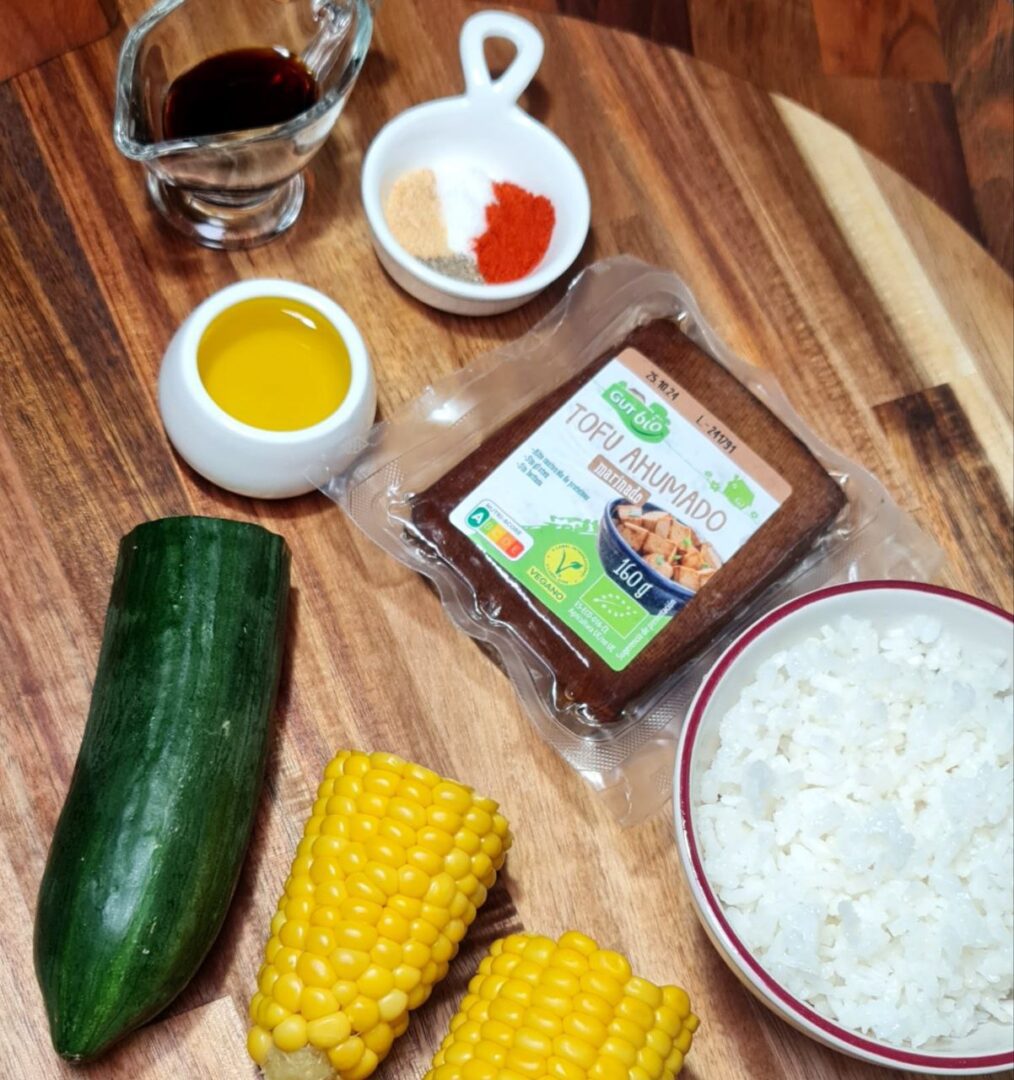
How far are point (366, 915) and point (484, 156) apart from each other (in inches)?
32.9

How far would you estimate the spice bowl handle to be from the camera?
143cm

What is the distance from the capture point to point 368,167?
55.8 inches

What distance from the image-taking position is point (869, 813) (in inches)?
48.7

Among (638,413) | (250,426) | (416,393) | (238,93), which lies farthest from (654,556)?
(238,93)

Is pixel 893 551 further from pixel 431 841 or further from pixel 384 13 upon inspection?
pixel 384 13

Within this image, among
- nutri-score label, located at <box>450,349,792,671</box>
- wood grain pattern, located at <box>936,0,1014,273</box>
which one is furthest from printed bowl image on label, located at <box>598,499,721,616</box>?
wood grain pattern, located at <box>936,0,1014,273</box>

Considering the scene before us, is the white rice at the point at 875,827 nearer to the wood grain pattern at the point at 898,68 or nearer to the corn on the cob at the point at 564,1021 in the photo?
the corn on the cob at the point at 564,1021

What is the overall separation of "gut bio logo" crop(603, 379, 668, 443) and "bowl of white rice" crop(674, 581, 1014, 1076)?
0.26 metres

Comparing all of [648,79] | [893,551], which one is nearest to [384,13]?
[648,79]

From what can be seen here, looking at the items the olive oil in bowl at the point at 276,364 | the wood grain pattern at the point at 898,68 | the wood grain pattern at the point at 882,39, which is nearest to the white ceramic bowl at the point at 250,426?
the olive oil in bowl at the point at 276,364

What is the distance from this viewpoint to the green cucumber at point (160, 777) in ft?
3.59

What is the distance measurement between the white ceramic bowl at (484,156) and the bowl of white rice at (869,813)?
1.51 ft

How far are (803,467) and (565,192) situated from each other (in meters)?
0.39

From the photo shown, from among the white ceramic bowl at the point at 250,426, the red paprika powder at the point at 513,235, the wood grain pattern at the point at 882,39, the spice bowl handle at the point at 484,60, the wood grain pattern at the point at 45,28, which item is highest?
the wood grain pattern at the point at 882,39
